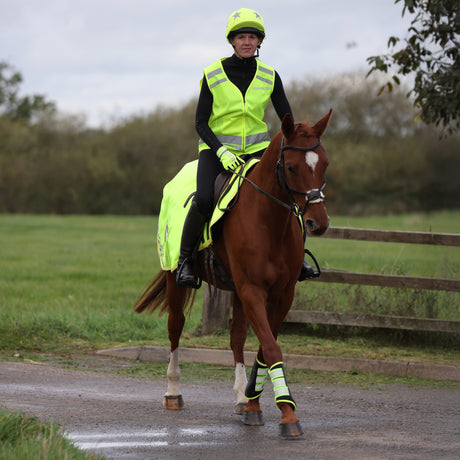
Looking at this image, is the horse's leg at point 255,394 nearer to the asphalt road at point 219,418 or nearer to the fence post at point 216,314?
the asphalt road at point 219,418

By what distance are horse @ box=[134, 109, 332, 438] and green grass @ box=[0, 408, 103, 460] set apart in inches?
67.0

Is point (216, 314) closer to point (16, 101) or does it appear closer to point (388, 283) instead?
point (388, 283)

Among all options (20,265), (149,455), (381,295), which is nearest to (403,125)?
(20,265)

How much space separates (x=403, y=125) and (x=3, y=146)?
2599 centimetres

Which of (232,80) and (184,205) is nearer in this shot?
(232,80)

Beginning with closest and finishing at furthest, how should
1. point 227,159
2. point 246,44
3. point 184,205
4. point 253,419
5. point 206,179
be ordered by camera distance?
point 253,419, point 227,159, point 246,44, point 206,179, point 184,205

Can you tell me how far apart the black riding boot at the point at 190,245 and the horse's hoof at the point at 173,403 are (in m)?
1.02

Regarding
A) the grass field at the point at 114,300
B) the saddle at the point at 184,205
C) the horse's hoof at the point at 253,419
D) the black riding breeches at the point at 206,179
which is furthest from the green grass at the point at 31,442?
the grass field at the point at 114,300

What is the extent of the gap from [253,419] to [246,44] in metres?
3.14

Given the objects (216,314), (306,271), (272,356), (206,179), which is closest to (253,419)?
(272,356)

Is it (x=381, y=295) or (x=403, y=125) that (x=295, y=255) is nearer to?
(x=381, y=295)

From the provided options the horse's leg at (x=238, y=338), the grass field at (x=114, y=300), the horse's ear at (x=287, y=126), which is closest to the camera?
the horse's ear at (x=287, y=126)

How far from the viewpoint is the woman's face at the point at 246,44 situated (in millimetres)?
6332

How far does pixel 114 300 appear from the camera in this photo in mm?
13055
